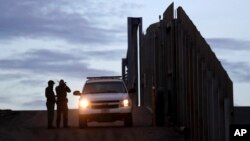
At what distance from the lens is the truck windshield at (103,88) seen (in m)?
30.2

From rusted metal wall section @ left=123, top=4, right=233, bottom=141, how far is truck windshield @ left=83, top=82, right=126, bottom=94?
190 cm

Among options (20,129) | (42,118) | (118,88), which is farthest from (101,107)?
(42,118)

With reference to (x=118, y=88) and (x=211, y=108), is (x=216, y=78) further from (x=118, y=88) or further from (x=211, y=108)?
(x=118, y=88)

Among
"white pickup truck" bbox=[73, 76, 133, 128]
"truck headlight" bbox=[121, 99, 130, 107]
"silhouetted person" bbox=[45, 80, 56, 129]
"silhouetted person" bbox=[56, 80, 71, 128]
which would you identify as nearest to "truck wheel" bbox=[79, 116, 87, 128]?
"white pickup truck" bbox=[73, 76, 133, 128]

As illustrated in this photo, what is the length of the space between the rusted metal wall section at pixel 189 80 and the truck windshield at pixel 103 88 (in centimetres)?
190

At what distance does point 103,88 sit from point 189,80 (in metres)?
6.26

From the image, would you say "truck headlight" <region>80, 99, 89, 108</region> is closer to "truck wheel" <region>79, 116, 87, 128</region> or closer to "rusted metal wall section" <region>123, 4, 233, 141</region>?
"truck wheel" <region>79, 116, 87, 128</region>

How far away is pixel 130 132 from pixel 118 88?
11.3 ft

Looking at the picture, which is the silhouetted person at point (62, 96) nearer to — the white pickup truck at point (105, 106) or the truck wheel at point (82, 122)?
the white pickup truck at point (105, 106)

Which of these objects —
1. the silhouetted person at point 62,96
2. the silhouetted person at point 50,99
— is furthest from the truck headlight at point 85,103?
the silhouetted person at point 50,99

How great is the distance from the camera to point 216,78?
18797 millimetres

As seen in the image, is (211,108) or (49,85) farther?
(49,85)

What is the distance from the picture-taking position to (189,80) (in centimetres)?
2483

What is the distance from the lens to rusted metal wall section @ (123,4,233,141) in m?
18.7
